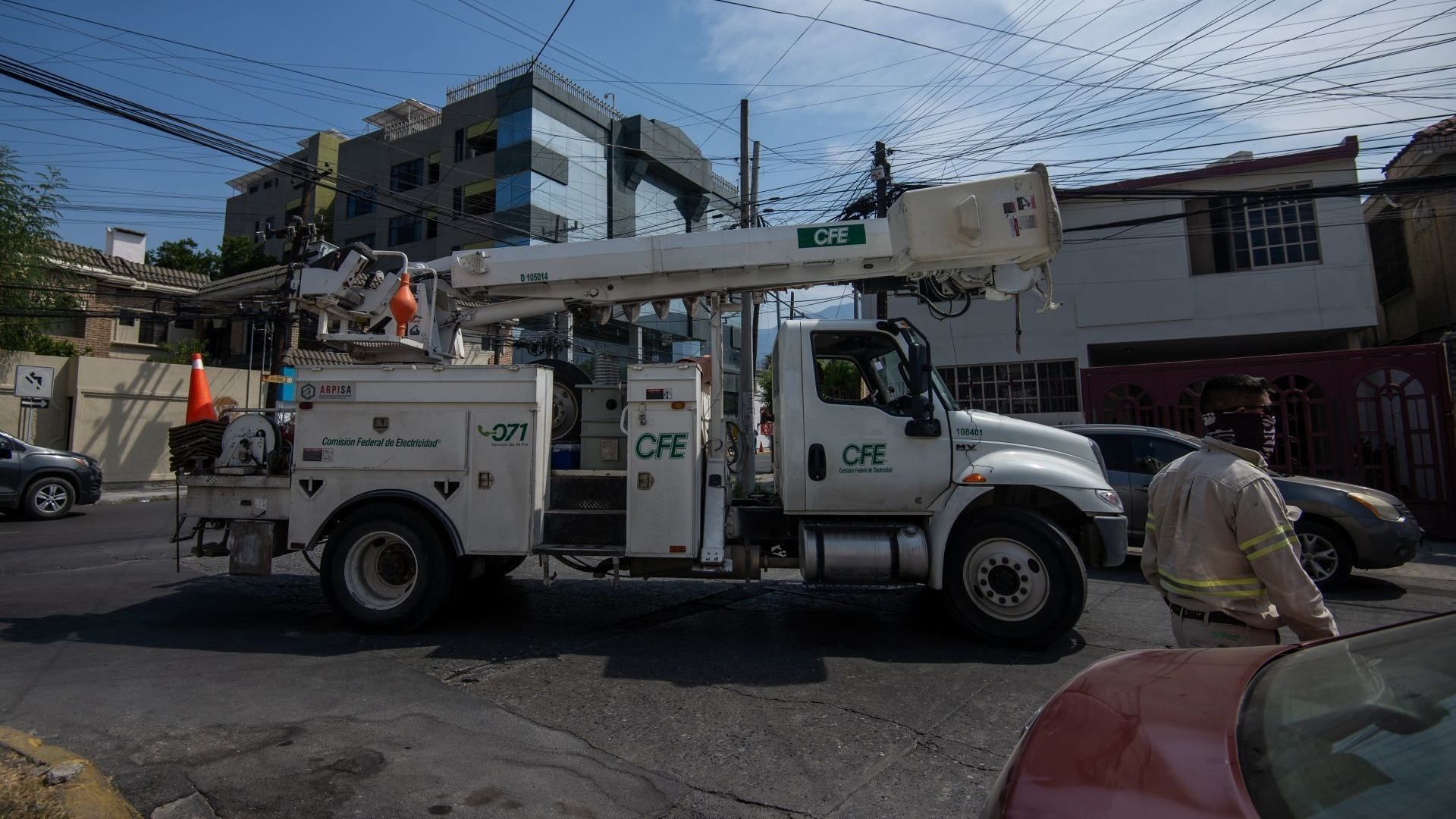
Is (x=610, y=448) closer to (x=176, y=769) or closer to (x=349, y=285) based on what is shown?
(x=349, y=285)

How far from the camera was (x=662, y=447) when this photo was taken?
5.70m

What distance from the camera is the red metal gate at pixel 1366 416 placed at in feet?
35.5

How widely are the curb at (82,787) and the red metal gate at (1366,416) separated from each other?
536 inches

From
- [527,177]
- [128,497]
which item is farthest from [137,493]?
[527,177]

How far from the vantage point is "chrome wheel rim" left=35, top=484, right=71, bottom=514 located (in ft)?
43.5

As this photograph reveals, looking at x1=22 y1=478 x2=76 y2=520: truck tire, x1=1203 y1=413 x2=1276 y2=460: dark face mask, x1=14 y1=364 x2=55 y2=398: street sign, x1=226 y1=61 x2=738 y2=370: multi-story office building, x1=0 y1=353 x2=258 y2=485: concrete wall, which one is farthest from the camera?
x1=226 y1=61 x2=738 y2=370: multi-story office building

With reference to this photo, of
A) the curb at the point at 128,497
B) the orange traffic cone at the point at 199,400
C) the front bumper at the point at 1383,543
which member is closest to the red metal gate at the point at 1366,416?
the front bumper at the point at 1383,543

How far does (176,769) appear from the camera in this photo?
3443 millimetres

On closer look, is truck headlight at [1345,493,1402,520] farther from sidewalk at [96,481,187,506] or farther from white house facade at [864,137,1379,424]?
sidewalk at [96,481,187,506]

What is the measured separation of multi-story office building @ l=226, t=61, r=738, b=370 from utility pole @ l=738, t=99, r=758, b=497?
37.8ft

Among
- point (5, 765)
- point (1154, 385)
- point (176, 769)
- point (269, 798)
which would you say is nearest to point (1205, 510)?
point (269, 798)

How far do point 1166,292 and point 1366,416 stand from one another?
18.1ft

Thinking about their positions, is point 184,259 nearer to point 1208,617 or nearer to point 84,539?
point 84,539

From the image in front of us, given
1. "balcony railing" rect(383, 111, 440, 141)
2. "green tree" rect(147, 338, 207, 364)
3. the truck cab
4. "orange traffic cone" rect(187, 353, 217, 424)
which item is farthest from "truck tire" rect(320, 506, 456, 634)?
"balcony railing" rect(383, 111, 440, 141)
